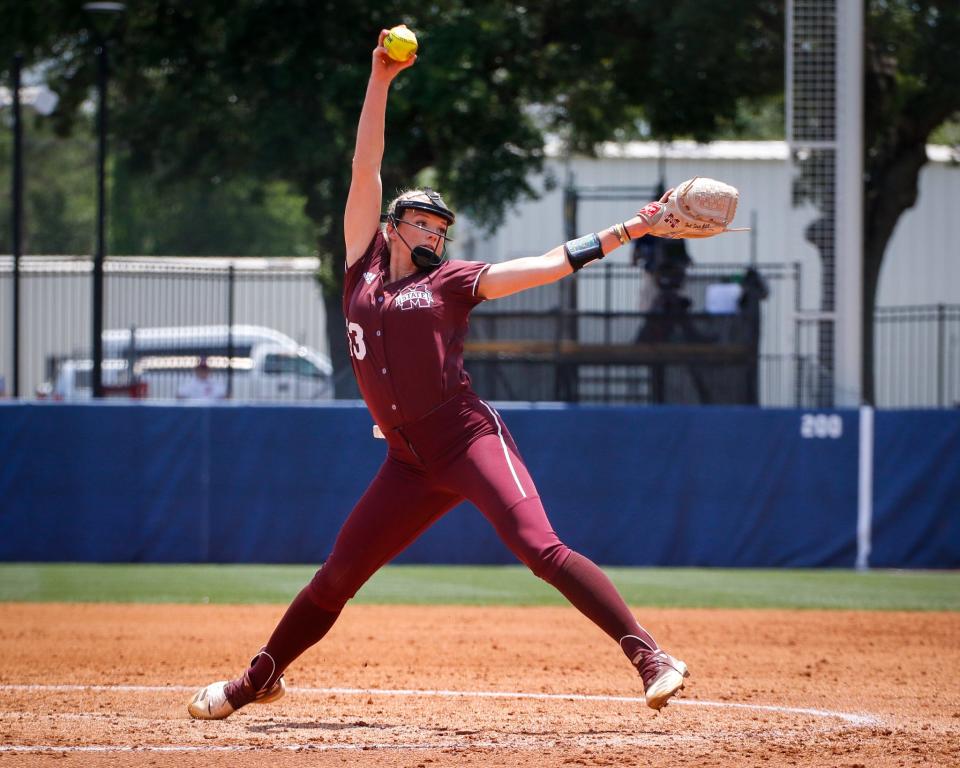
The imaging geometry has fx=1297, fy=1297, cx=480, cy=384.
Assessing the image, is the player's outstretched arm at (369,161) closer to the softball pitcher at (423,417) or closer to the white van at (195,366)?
the softball pitcher at (423,417)

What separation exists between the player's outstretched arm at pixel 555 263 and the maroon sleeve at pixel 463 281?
29mm

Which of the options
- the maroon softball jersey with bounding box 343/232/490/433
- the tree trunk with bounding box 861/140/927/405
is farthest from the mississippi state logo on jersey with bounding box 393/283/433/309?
the tree trunk with bounding box 861/140/927/405

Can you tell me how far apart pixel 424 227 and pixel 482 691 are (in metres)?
2.61

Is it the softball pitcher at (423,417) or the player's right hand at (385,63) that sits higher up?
the player's right hand at (385,63)

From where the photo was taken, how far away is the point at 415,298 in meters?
5.09

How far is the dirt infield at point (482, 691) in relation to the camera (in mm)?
5055

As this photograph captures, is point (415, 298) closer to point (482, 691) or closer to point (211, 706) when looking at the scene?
point (211, 706)

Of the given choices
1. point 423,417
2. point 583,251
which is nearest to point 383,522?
point 423,417

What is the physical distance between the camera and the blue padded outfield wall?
13.5 metres

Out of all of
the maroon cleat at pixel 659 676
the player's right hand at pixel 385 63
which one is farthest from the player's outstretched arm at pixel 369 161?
the maroon cleat at pixel 659 676

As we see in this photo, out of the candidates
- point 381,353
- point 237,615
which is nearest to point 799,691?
point 381,353

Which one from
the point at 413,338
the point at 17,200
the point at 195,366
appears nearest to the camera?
the point at 413,338

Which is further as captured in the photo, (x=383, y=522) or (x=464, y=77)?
(x=464, y=77)

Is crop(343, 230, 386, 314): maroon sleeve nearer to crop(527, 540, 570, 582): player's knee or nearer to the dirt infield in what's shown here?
crop(527, 540, 570, 582): player's knee
